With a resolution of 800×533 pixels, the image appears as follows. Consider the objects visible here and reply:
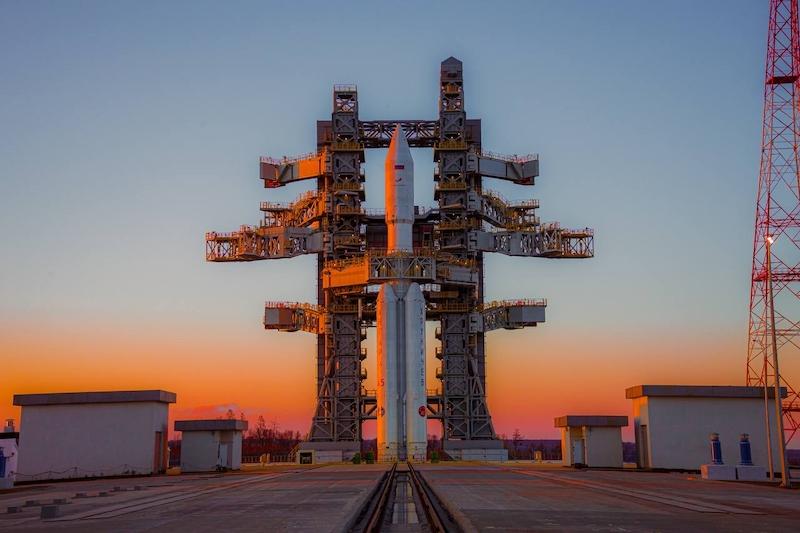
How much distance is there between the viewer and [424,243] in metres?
95.6

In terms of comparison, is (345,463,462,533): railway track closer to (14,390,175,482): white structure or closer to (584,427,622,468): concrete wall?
(14,390,175,482): white structure

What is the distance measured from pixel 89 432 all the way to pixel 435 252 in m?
35.2

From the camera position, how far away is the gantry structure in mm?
87062

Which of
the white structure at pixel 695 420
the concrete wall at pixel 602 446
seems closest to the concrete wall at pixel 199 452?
the concrete wall at pixel 602 446

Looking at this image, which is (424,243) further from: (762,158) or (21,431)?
(21,431)

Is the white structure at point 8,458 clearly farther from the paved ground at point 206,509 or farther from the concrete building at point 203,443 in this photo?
the concrete building at point 203,443

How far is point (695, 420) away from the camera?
186ft

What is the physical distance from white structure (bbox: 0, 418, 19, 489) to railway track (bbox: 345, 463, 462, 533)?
68.8ft

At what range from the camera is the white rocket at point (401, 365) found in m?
72.1

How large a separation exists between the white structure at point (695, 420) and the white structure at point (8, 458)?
3725cm

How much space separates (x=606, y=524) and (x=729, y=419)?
39.3 metres

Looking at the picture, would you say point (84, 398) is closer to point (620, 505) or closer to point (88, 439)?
point (88, 439)

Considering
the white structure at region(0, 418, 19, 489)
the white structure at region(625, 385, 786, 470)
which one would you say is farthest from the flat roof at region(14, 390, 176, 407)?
the white structure at region(625, 385, 786, 470)

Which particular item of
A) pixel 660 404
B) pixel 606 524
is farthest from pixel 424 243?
pixel 606 524
